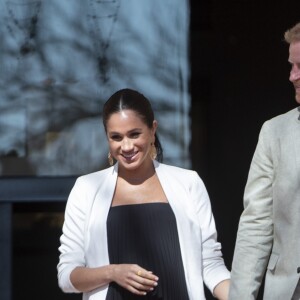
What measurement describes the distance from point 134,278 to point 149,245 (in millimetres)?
263

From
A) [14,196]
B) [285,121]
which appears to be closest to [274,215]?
[285,121]

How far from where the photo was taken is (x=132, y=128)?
4398 mm

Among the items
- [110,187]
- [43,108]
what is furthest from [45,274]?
[110,187]

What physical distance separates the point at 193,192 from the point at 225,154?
Result: 5.78ft

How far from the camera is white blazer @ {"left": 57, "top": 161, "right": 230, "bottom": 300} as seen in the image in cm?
433

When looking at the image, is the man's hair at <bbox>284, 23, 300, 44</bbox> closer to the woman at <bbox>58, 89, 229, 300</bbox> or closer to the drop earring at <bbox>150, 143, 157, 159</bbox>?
the woman at <bbox>58, 89, 229, 300</bbox>

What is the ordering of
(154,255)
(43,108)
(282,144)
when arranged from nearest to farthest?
→ (282,144)
(154,255)
(43,108)

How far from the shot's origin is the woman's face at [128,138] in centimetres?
438

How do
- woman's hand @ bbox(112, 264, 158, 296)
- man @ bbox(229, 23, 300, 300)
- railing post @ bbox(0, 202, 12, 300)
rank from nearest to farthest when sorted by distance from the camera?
man @ bbox(229, 23, 300, 300) < woman's hand @ bbox(112, 264, 158, 296) < railing post @ bbox(0, 202, 12, 300)

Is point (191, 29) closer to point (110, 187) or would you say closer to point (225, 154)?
point (225, 154)

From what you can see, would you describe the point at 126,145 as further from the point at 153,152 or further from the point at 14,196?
the point at 14,196

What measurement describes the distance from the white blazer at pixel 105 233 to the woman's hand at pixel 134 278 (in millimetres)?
140

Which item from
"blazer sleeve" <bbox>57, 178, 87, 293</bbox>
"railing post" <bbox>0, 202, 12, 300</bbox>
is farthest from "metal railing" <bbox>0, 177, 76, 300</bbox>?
"blazer sleeve" <bbox>57, 178, 87, 293</bbox>

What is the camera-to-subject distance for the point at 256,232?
3834mm
